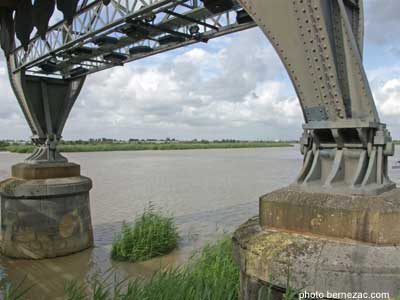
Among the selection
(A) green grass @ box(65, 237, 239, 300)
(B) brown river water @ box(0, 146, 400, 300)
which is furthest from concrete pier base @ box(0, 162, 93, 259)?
(A) green grass @ box(65, 237, 239, 300)

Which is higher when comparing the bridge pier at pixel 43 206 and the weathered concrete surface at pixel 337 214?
the weathered concrete surface at pixel 337 214

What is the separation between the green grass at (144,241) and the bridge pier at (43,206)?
181 centimetres

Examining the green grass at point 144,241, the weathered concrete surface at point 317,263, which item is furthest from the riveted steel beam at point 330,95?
the green grass at point 144,241

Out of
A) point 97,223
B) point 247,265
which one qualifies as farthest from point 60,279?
point 247,265

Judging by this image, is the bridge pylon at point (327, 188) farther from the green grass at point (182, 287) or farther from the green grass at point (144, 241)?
the green grass at point (144, 241)

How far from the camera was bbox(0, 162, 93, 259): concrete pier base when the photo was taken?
11.5m

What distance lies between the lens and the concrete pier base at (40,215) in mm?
11500

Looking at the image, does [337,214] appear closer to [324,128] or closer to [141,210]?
[324,128]

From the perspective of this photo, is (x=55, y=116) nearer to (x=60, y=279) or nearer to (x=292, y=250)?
(x=60, y=279)

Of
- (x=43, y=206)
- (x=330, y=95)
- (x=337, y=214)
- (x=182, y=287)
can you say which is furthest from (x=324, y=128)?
(x=43, y=206)

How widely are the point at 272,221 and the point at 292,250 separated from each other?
427 mm

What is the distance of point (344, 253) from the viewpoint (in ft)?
8.90

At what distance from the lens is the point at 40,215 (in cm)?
1150

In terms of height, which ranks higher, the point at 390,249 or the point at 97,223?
the point at 390,249
